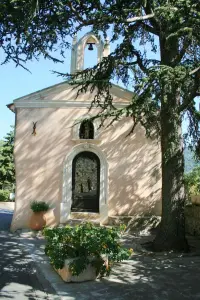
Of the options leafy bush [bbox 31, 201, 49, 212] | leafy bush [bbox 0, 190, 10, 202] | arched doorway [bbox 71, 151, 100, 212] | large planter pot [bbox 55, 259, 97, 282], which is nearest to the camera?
large planter pot [bbox 55, 259, 97, 282]

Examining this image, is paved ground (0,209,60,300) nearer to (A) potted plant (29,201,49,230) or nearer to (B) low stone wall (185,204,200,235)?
(A) potted plant (29,201,49,230)

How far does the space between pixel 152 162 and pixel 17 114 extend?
6025 millimetres

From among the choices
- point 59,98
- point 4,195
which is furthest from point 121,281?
point 4,195

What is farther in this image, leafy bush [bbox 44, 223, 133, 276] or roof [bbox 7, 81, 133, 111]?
roof [bbox 7, 81, 133, 111]

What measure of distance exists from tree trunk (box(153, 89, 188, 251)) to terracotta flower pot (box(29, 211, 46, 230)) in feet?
16.8

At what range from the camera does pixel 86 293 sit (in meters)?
5.53

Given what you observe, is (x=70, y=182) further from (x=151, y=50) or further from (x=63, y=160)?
(x=151, y=50)

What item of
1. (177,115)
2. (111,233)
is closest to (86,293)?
(111,233)

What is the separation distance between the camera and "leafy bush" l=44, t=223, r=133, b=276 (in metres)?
6.18

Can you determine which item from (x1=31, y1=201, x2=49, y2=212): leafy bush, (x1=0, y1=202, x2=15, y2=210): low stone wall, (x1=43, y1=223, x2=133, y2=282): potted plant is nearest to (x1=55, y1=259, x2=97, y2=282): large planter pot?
(x1=43, y1=223, x2=133, y2=282): potted plant

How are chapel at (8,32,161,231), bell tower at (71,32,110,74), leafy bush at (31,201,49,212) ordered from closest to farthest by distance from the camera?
leafy bush at (31,201,49,212) → chapel at (8,32,161,231) → bell tower at (71,32,110,74)

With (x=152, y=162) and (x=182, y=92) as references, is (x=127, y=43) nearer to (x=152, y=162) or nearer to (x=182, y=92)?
(x=182, y=92)

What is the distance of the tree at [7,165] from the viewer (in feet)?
108

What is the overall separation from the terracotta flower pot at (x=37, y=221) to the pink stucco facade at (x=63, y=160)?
15.9 inches
